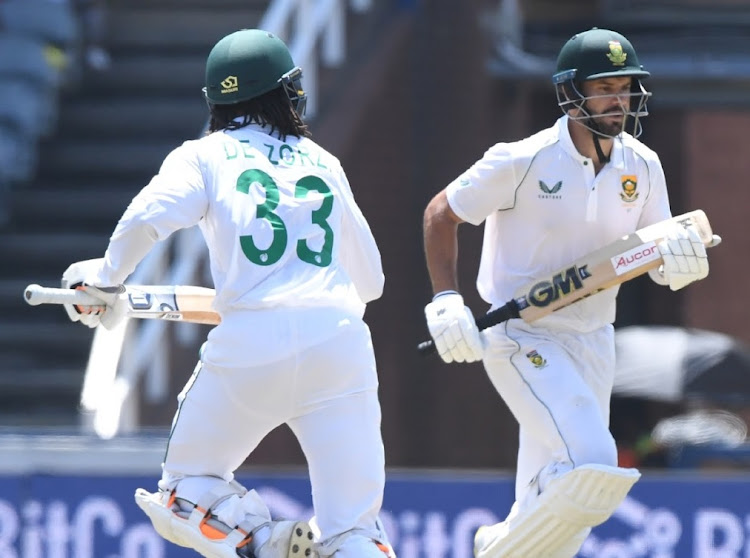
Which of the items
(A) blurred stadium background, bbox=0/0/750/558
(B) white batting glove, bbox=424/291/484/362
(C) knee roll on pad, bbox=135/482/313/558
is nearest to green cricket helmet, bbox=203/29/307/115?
(B) white batting glove, bbox=424/291/484/362

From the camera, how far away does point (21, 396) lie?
35.8 feet

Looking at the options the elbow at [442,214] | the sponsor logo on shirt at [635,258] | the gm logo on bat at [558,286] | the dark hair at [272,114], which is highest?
the dark hair at [272,114]

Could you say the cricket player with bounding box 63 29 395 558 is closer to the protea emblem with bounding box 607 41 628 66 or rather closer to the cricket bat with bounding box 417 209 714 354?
the cricket bat with bounding box 417 209 714 354

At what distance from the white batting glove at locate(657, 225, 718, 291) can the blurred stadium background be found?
3530 millimetres

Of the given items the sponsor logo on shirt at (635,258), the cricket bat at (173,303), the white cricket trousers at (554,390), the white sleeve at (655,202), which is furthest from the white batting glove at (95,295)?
the white sleeve at (655,202)

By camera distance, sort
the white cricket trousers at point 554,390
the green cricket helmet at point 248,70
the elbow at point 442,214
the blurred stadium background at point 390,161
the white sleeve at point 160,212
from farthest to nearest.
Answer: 1. the blurred stadium background at point 390,161
2. the elbow at point 442,214
3. the white cricket trousers at point 554,390
4. the green cricket helmet at point 248,70
5. the white sleeve at point 160,212

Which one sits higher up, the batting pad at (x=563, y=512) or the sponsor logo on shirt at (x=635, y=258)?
the sponsor logo on shirt at (x=635, y=258)

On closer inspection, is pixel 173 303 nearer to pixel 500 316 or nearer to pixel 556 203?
pixel 500 316

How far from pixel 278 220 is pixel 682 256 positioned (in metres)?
1.43

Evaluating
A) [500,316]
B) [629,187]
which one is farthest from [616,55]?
[500,316]

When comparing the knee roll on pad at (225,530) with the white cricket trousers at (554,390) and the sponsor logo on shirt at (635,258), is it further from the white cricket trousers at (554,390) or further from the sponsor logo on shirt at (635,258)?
the sponsor logo on shirt at (635,258)

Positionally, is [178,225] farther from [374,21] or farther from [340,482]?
[374,21]

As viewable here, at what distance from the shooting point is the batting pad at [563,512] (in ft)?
19.6

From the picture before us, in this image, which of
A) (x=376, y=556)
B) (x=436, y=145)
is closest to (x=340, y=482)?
(x=376, y=556)
